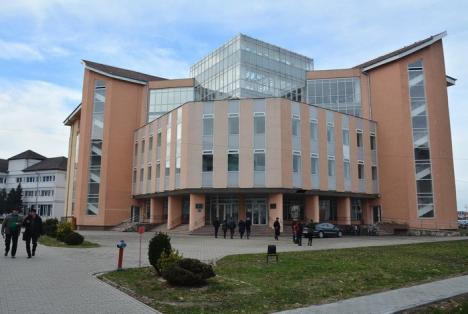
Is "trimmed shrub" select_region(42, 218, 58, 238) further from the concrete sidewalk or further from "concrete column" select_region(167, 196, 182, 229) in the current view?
the concrete sidewalk

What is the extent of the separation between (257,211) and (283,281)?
3036cm

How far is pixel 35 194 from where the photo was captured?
3403 inches

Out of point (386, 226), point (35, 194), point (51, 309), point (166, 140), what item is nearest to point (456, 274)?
point (51, 309)

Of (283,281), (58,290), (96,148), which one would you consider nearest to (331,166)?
(96,148)

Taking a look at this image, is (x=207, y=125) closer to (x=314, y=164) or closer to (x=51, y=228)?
(x=314, y=164)

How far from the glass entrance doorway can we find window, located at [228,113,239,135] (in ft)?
22.7

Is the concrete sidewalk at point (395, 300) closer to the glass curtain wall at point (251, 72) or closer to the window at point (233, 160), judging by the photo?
the window at point (233, 160)

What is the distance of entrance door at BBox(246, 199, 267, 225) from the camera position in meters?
40.8

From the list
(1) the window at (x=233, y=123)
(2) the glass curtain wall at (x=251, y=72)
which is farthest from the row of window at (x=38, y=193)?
(1) the window at (x=233, y=123)

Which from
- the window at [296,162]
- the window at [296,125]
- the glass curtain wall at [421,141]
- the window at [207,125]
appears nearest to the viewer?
the window at [296,162]

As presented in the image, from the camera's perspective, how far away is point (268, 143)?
3891 centimetres

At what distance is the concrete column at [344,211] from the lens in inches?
1695

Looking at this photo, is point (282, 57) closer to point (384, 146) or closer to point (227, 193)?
point (384, 146)

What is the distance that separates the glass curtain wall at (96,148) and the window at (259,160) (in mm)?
20215
